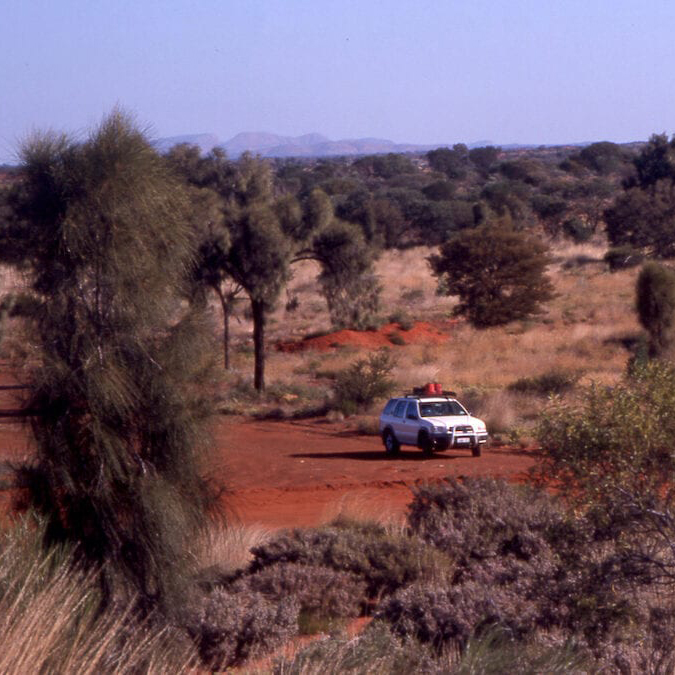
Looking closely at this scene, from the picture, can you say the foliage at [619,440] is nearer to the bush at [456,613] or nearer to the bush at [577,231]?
the bush at [456,613]

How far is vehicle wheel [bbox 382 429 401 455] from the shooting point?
2145 centimetres

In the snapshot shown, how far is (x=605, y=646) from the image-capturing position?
663 cm

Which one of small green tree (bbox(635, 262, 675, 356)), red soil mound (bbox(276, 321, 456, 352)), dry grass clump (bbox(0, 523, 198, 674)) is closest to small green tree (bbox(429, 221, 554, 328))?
red soil mound (bbox(276, 321, 456, 352))

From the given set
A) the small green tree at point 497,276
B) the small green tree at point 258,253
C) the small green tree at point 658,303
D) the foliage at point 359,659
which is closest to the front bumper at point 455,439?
the small green tree at point 258,253

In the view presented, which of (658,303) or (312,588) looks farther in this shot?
(658,303)

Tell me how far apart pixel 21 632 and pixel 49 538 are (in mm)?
2993

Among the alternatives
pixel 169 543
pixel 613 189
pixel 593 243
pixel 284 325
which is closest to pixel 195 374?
pixel 169 543

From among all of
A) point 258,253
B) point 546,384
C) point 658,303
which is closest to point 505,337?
point 658,303

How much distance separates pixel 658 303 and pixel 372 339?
13756mm

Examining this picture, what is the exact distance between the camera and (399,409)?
21.4 metres

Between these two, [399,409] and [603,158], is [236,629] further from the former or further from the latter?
[603,158]

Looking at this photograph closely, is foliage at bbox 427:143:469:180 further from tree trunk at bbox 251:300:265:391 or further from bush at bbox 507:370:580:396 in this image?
bush at bbox 507:370:580:396

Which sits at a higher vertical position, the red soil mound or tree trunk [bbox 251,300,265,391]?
tree trunk [bbox 251,300,265,391]

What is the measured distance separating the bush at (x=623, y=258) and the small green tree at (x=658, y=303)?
23.6 metres
